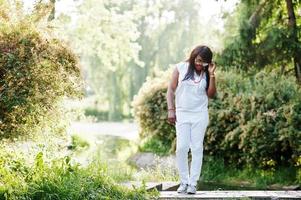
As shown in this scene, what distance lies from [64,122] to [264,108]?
19.7 ft

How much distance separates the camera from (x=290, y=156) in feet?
50.2

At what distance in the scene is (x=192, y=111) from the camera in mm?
8023

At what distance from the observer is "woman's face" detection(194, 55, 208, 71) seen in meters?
7.92

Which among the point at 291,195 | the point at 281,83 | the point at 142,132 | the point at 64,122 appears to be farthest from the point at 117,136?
the point at 291,195

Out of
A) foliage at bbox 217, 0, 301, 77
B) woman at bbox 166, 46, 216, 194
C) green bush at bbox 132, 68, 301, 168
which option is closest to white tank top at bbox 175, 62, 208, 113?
woman at bbox 166, 46, 216, 194

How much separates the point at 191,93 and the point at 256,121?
283 inches

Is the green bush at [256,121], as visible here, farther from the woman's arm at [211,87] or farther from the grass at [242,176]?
the woman's arm at [211,87]

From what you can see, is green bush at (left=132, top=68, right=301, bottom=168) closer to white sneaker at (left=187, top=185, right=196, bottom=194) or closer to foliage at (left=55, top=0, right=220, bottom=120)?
white sneaker at (left=187, top=185, right=196, bottom=194)

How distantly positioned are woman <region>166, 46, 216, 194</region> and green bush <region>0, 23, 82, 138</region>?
2348mm

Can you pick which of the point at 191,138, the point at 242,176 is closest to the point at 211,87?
the point at 191,138

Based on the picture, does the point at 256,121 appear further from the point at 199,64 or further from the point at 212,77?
the point at 199,64

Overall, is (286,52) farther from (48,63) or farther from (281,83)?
(48,63)

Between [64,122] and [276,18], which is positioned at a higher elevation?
[276,18]

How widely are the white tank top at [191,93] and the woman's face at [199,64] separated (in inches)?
4.1
